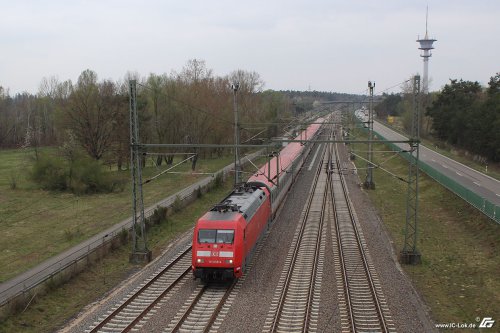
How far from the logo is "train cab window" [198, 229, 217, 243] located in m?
11.0

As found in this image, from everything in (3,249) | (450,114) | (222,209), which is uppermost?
(450,114)

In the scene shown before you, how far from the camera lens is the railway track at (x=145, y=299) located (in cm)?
1703

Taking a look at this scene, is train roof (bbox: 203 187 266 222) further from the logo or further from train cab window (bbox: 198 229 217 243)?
the logo

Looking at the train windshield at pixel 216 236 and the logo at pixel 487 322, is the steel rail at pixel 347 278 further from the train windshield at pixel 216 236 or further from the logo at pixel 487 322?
the train windshield at pixel 216 236

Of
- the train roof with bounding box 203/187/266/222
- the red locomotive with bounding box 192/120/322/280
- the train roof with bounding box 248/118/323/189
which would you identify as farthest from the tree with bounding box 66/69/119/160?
the red locomotive with bounding box 192/120/322/280

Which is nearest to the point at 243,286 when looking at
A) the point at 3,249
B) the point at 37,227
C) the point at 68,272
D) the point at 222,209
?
the point at 222,209

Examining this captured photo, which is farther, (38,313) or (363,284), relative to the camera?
(363,284)

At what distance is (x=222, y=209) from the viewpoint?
22547 mm

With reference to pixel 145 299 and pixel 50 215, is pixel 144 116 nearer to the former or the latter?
pixel 50 215

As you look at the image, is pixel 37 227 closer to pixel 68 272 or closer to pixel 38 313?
→ pixel 68 272

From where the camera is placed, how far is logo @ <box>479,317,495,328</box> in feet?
55.0

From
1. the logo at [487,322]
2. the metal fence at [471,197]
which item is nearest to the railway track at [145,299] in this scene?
the logo at [487,322]

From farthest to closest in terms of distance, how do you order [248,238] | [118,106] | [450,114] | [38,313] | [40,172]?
[450,114] < [118,106] < [40,172] < [248,238] < [38,313]

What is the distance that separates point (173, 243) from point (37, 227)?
13.5m
